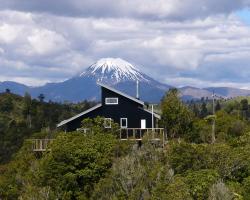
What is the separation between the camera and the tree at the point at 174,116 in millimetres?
52438

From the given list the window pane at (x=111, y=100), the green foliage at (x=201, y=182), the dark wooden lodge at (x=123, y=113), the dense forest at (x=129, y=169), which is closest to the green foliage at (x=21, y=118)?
the dark wooden lodge at (x=123, y=113)

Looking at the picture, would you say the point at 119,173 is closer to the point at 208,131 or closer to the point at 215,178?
the point at 215,178

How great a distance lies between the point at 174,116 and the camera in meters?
52.4

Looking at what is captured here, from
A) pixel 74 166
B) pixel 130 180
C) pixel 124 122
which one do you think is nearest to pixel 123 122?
pixel 124 122

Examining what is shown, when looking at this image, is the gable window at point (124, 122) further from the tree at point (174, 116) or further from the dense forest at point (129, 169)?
the dense forest at point (129, 169)

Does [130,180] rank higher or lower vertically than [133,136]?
lower

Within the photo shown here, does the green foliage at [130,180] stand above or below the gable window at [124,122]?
below

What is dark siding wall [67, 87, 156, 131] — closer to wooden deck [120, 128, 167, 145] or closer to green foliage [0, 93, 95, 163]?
wooden deck [120, 128, 167, 145]

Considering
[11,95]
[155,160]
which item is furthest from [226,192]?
[11,95]

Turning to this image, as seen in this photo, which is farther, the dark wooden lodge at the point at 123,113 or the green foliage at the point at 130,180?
the dark wooden lodge at the point at 123,113

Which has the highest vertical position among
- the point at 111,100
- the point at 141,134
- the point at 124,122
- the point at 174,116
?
the point at 111,100

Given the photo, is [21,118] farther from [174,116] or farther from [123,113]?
[174,116]

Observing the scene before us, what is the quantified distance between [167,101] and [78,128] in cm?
768

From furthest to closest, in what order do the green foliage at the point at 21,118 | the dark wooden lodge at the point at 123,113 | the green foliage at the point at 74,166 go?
the green foliage at the point at 21,118 < the dark wooden lodge at the point at 123,113 < the green foliage at the point at 74,166
